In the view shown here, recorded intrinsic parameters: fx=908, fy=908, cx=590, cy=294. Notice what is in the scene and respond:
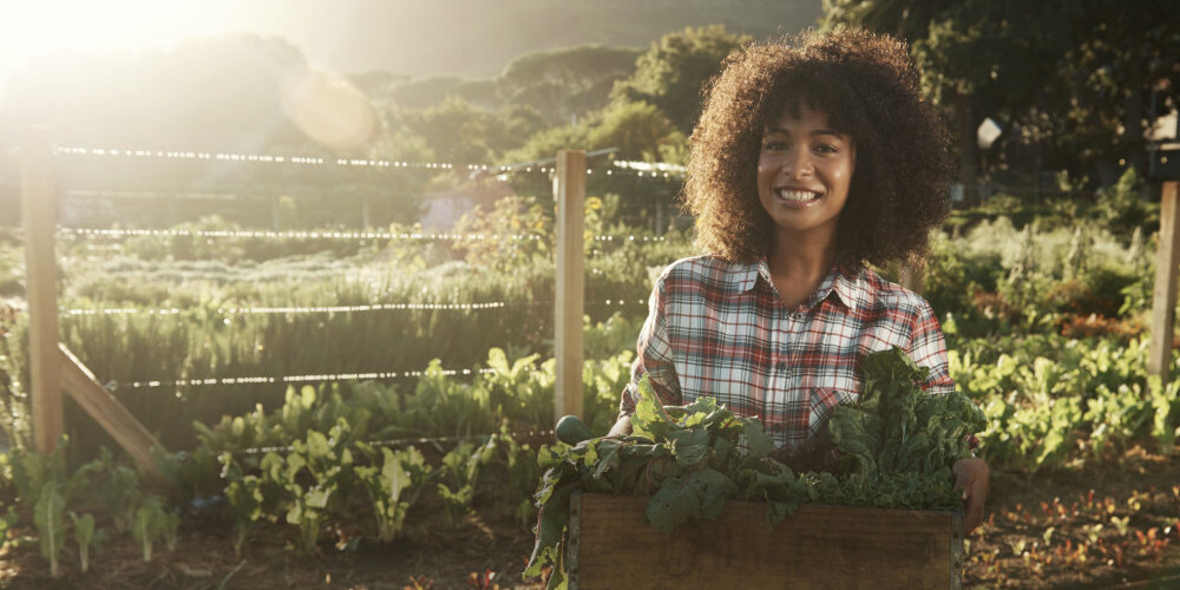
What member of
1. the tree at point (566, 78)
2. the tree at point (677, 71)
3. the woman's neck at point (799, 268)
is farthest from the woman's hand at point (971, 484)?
the tree at point (566, 78)

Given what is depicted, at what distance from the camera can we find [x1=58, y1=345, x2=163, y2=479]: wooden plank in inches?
164

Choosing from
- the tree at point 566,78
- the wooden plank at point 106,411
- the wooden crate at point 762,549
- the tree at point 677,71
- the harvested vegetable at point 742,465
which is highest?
the tree at point 566,78

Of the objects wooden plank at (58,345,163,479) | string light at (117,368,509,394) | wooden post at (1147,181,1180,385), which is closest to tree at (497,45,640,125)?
wooden post at (1147,181,1180,385)

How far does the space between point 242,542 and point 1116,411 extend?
4.63 meters

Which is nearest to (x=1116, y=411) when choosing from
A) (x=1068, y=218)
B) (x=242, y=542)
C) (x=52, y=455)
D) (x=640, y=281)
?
(x=640, y=281)

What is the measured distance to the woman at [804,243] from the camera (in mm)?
2008

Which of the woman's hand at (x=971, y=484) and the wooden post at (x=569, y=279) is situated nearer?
the woman's hand at (x=971, y=484)

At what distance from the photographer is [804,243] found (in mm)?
2131

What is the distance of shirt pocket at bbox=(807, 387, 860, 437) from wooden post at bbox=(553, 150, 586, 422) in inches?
100

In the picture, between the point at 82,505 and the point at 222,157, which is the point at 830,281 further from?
the point at 82,505

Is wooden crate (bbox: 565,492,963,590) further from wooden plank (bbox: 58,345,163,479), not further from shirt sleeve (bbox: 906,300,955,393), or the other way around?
wooden plank (bbox: 58,345,163,479)

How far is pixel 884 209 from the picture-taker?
2.20 metres

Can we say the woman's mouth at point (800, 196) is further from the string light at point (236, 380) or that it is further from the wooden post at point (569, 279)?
the string light at point (236, 380)

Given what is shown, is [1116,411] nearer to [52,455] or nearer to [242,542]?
[242,542]
